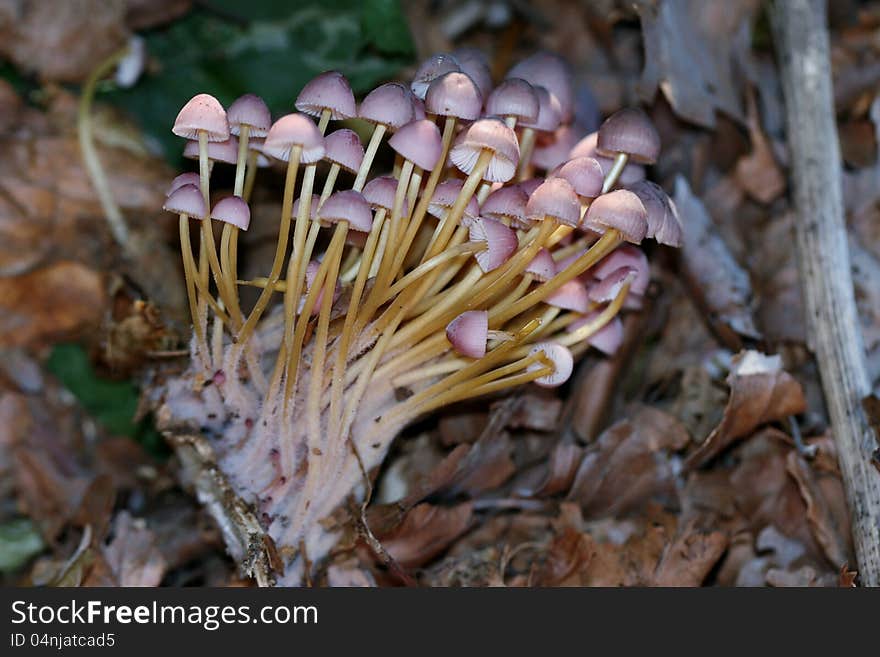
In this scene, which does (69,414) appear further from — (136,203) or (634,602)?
(634,602)

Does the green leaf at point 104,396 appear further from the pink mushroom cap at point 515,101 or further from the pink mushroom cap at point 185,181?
the pink mushroom cap at point 515,101

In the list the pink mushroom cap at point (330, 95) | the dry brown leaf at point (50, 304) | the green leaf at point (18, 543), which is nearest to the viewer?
the pink mushroom cap at point (330, 95)

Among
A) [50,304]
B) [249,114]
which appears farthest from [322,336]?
[50,304]

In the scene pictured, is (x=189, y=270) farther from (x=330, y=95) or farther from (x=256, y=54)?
(x=256, y=54)

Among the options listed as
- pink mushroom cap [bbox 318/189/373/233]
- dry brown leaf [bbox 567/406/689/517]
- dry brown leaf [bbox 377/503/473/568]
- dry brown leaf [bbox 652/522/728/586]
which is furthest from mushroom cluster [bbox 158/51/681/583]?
dry brown leaf [bbox 652/522/728/586]

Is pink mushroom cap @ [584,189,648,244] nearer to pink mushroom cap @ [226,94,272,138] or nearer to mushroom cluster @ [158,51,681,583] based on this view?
mushroom cluster @ [158,51,681,583]

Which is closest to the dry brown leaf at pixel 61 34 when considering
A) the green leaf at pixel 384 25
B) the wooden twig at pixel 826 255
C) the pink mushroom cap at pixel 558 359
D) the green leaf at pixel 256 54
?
the green leaf at pixel 256 54
